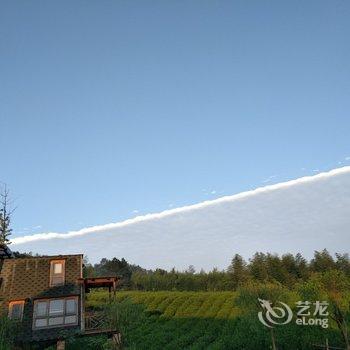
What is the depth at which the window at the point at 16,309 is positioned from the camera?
98.9 feet

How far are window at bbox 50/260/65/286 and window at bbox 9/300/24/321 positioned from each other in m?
2.59

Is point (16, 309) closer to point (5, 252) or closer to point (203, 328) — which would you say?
point (5, 252)

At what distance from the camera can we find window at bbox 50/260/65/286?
31.8 metres

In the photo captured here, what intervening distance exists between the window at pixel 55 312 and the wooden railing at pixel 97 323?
3.15 feet

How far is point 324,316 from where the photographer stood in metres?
31.0

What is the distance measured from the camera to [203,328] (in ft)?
144

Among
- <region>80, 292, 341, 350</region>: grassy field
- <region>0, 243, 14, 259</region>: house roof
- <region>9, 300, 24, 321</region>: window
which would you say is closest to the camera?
<region>9, 300, 24, 321</region>: window

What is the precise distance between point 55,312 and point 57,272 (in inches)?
126

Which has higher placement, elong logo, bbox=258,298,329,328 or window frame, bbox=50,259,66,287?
window frame, bbox=50,259,66,287

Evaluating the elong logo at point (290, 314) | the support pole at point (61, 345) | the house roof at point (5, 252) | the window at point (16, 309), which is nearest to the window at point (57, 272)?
the window at point (16, 309)

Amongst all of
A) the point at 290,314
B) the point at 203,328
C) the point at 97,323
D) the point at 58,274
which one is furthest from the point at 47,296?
the point at 203,328

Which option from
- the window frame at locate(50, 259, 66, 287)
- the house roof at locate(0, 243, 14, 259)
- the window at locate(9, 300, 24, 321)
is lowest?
the window at locate(9, 300, 24, 321)

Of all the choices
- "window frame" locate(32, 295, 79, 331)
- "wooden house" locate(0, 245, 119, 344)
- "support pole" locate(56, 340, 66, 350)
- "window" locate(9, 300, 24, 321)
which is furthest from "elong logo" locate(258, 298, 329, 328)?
"window" locate(9, 300, 24, 321)

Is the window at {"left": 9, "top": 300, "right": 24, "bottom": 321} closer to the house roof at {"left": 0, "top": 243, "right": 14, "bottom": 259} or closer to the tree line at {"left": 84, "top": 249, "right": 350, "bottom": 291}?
the house roof at {"left": 0, "top": 243, "right": 14, "bottom": 259}
